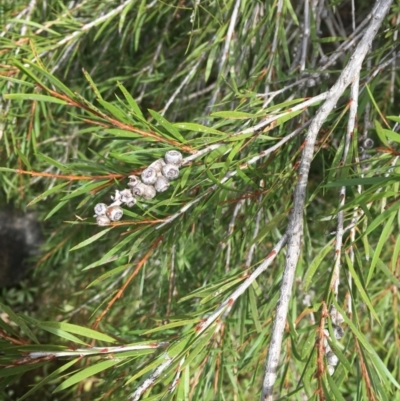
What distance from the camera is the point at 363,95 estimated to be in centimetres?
75

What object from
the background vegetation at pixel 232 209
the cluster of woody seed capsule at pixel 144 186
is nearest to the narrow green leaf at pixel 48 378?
the background vegetation at pixel 232 209

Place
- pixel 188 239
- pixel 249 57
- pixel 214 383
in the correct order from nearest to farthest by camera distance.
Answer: pixel 214 383
pixel 188 239
pixel 249 57

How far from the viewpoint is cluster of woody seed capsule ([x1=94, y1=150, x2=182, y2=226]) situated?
1.68 ft

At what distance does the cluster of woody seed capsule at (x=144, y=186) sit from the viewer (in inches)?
20.2

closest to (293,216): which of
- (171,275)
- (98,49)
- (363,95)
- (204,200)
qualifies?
(204,200)

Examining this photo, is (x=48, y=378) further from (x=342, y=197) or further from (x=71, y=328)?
(x=342, y=197)

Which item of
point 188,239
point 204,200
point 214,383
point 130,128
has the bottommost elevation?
point 214,383

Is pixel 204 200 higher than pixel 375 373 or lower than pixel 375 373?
higher

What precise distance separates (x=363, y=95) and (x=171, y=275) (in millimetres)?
476

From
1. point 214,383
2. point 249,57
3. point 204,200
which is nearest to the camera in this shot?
point 204,200

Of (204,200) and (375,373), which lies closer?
(375,373)

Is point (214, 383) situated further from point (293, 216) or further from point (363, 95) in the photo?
point (363, 95)

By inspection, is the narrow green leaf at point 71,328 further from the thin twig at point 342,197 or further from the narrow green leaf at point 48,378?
the thin twig at point 342,197

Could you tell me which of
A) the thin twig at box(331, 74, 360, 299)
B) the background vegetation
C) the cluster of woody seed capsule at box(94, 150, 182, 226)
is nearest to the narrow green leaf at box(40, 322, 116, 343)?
the background vegetation
